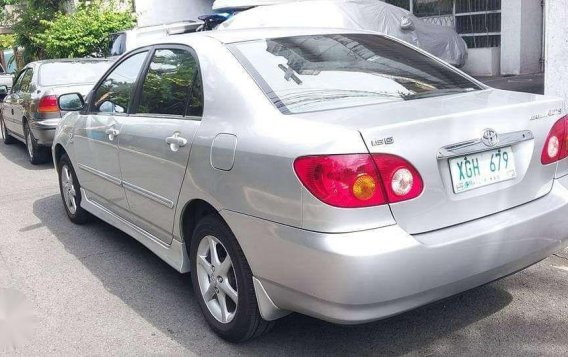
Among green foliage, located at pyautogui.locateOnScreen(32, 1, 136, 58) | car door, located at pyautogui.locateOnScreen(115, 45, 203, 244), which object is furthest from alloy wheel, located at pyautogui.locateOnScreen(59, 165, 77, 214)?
green foliage, located at pyautogui.locateOnScreen(32, 1, 136, 58)

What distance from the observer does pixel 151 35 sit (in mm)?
13281

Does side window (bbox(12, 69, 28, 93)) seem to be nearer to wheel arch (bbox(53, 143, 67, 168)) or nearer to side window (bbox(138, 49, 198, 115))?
wheel arch (bbox(53, 143, 67, 168))

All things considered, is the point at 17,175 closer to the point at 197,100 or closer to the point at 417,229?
the point at 197,100

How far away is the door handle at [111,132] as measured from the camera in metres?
4.54

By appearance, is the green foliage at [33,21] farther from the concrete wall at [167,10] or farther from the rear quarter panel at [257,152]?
the rear quarter panel at [257,152]

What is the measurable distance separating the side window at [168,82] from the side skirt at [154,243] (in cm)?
82

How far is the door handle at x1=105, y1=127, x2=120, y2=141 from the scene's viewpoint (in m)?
4.54

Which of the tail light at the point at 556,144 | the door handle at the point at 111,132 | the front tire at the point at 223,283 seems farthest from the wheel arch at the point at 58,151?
the tail light at the point at 556,144

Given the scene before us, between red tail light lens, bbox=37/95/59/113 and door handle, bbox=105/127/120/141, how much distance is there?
452 centimetres

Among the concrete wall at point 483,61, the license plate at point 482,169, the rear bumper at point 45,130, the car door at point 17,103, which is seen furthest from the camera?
the concrete wall at point 483,61

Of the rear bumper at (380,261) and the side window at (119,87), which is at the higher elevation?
the side window at (119,87)

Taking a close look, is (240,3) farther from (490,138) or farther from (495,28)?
(490,138)

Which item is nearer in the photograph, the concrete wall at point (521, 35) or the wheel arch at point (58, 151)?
the wheel arch at point (58, 151)

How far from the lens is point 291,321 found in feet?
12.2
